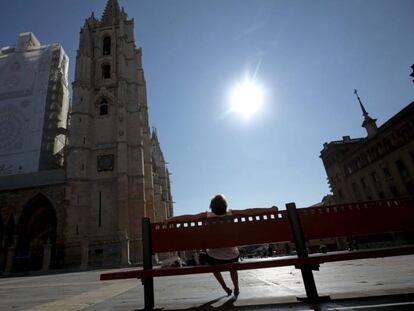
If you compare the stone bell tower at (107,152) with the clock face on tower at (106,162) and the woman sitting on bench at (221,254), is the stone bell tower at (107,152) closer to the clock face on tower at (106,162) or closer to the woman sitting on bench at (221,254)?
the clock face on tower at (106,162)

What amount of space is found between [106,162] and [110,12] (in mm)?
25156

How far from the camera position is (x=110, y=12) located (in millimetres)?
40219

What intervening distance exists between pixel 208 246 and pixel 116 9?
4610cm

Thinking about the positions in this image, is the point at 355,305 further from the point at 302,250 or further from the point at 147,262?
the point at 147,262

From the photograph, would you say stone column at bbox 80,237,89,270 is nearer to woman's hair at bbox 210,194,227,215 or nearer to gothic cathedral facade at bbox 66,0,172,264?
gothic cathedral facade at bbox 66,0,172,264

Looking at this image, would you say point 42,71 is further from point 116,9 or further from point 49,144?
point 116,9

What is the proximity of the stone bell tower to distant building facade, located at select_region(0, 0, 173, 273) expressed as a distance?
0.33 ft

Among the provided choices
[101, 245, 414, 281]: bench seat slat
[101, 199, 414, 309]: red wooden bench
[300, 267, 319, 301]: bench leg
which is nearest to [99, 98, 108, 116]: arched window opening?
[101, 199, 414, 309]: red wooden bench

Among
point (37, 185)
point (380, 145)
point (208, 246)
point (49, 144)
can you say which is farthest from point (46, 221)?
point (380, 145)

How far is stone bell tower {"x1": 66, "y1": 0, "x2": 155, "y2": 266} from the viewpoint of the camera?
2559 centimetres

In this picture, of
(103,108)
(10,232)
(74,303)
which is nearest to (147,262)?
(74,303)

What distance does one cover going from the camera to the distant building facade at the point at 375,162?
2188 cm

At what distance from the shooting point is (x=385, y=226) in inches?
111

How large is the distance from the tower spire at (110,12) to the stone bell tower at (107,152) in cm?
131
